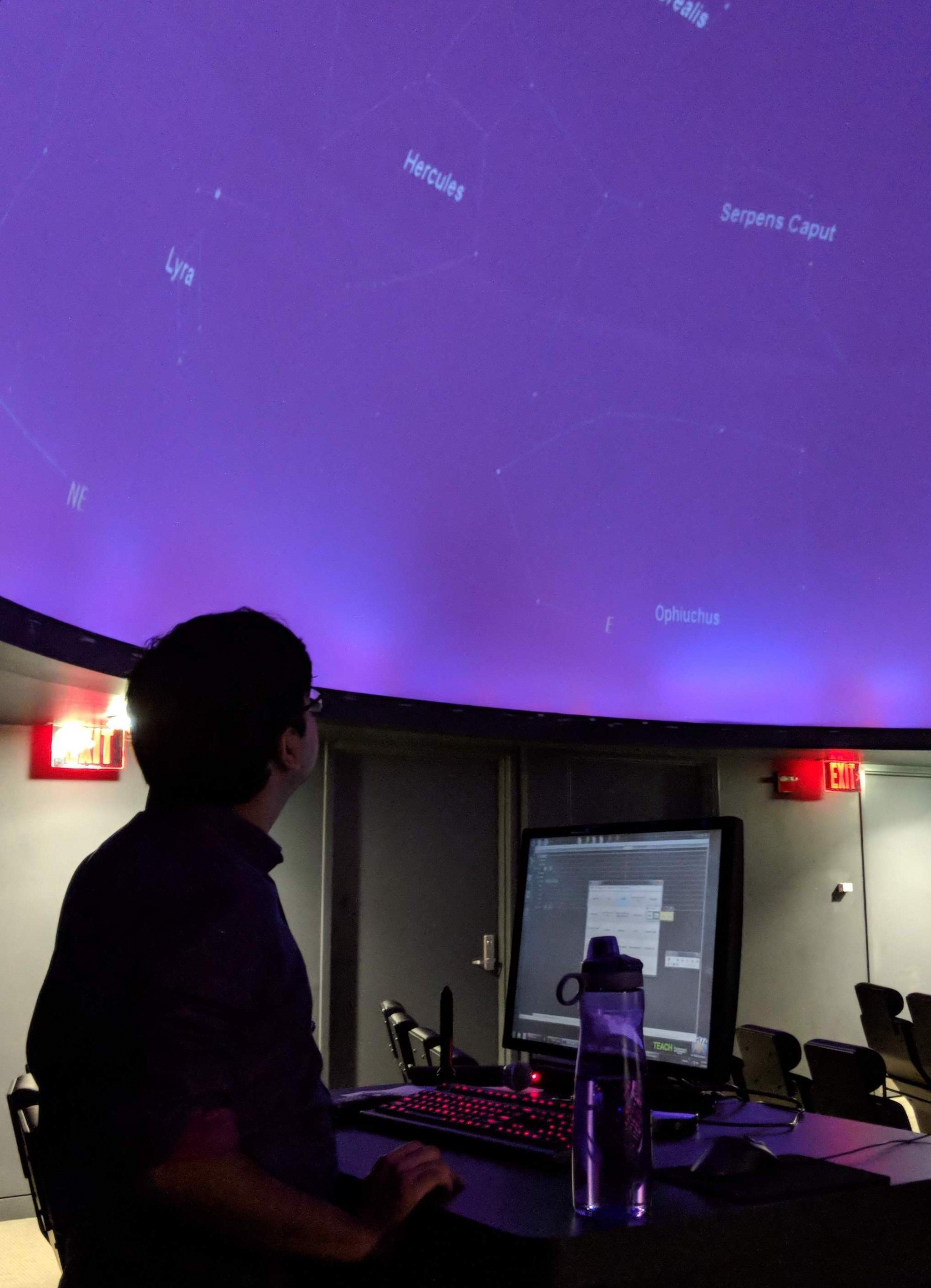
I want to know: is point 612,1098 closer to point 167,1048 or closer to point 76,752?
point 167,1048

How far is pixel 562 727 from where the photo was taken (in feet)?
17.6

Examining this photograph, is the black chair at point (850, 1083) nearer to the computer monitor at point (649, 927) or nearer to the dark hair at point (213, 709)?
the computer monitor at point (649, 927)

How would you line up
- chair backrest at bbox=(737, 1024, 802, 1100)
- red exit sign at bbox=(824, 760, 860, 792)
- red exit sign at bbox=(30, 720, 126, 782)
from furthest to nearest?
1. red exit sign at bbox=(824, 760, 860, 792)
2. red exit sign at bbox=(30, 720, 126, 782)
3. chair backrest at bbox=(737, 1024, 802, 1100)

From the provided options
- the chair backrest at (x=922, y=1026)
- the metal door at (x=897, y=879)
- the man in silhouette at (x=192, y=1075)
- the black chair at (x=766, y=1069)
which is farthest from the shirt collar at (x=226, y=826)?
the metal door at (x=897, y=879)

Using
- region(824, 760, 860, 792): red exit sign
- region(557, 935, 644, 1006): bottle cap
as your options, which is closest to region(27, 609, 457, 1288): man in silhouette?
region(557, 935, 644, 1006): bottle cap

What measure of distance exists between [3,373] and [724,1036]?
2.83 m

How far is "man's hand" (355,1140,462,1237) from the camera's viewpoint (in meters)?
1.07

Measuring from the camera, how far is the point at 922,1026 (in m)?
4.16

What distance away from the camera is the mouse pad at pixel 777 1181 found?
1.13 meters

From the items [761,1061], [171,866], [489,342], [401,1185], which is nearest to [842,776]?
[489,342]

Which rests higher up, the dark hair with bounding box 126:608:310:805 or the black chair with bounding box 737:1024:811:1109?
the dark hair with bounding box 126:608:310:805

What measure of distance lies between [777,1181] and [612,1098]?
21 centimetres

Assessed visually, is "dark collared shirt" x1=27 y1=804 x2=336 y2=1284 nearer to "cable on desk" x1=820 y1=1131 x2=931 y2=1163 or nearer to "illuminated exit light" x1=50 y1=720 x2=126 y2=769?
"cable on desk" x1=820 y1=1131 x2=931 y2=1163

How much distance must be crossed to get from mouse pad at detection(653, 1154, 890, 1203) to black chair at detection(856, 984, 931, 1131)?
331 centimetres
